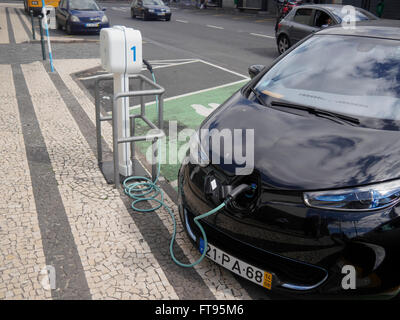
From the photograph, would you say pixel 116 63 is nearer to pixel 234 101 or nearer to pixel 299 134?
pixel 234 101

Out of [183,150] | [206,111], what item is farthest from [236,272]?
[206,111]

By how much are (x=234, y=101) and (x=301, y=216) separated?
4.75 ft

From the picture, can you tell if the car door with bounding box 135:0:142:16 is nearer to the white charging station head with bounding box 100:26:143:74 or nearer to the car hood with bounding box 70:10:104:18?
the car hood with bounding box 70:10:104:18

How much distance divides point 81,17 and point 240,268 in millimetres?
16380

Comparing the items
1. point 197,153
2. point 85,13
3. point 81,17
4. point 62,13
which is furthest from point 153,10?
A: point 197,153

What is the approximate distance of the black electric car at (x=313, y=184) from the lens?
2430mm

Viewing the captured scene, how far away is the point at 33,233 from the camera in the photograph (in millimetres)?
3605

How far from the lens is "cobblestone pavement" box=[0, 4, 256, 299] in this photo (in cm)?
301

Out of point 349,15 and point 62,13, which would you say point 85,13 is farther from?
point 349,15

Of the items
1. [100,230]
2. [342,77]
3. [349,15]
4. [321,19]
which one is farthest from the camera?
[321,19]

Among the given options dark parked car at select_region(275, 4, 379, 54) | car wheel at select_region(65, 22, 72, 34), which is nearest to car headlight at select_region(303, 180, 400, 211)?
dark parked car at select_region(275, 4, 379, 54)

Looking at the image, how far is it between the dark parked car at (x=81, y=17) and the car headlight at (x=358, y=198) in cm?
1640

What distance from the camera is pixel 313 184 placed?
8.44 feet
